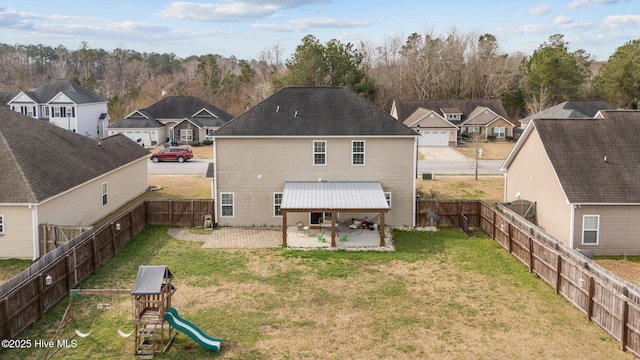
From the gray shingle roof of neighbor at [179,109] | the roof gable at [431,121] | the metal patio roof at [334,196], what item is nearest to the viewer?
the metal patio roof at [334,196]

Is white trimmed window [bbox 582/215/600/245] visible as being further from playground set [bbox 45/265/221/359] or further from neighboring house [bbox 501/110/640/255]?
playground set [bbox 45/265/221/359]

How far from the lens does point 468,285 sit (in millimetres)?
19891

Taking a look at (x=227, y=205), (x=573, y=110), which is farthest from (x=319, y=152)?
(x=573, y=110)

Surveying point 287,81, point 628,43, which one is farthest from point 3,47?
point 628,43

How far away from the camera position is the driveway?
149ft

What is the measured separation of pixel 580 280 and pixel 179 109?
183ft

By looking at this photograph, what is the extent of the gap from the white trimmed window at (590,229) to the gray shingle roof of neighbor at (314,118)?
8.95 m

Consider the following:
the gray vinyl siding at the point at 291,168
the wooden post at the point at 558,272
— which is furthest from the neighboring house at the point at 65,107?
the wooden post at the point at 558,272

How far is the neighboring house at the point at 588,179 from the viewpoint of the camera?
2331cm

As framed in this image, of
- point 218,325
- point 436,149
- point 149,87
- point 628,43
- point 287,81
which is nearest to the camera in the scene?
point 218,325

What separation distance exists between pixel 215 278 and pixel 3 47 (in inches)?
7669

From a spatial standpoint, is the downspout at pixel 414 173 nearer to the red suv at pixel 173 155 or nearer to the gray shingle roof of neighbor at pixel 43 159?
the gray shingle roof of neighbor at pixel 43 159

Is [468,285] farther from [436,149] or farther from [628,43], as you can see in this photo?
[628,43]

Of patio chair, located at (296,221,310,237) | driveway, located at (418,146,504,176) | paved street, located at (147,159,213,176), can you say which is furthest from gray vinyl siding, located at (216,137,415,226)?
driveway, located at (418,146,504,176)
